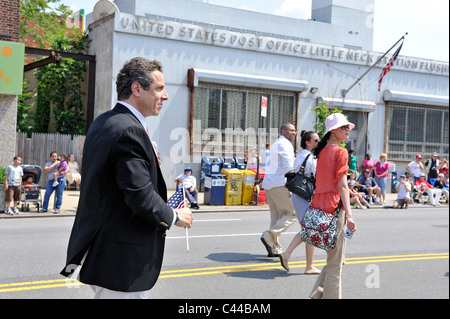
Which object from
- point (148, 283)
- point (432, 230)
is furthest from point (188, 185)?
point (148, 283)

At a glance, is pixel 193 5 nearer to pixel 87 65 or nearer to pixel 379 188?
pixel 87 65

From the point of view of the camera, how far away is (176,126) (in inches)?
841

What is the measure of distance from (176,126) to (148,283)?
18.5 m

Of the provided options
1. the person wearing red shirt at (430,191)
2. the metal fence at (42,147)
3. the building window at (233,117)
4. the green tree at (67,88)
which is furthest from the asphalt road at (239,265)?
the green tree at (67,88)

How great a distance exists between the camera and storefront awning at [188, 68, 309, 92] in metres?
21.5

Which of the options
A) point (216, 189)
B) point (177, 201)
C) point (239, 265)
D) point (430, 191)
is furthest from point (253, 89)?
point (177, 201)

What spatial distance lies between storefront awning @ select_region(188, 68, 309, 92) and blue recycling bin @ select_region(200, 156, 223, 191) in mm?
3040

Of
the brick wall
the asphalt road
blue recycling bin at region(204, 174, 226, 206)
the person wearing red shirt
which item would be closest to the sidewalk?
blue recycling bin at region(204, 174, 226, 206)

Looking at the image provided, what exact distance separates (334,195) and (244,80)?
17.5 metres

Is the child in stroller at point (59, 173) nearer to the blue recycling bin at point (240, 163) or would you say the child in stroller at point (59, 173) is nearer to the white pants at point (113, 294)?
the blue recycling bin at point (240, 163)

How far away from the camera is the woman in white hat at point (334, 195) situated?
17.6ft

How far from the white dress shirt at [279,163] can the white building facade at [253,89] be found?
13.1 metres
